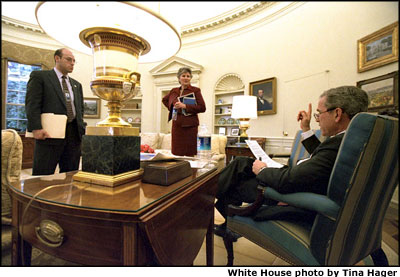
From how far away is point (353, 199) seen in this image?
597 millimetres

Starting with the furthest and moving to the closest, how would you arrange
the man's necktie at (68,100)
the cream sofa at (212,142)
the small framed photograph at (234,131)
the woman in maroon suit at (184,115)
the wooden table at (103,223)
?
the small framed photograph at (234,131)
the cream sofa at (212,142)
the woman in maroon suit at (184,115)
the man's necktie at (68,100)
the wooden table at (103,223)

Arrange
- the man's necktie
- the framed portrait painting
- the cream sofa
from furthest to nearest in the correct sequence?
1. the cream sofa
2. the framed portrait painting
3. the man's necktie

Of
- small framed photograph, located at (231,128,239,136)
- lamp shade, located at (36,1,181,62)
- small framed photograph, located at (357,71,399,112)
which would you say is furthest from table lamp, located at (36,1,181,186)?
small framed photograph, located at (231,128,239,136)

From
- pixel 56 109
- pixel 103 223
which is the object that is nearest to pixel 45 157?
pixel 56 109

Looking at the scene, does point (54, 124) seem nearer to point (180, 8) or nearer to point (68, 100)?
point (68, 100)

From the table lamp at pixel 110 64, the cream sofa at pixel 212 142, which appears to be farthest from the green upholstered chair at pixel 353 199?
the cream sofa at pixel 212 142

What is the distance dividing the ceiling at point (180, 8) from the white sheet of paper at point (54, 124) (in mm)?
370

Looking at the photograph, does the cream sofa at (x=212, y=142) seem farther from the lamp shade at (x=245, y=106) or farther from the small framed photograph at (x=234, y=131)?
the lamp shade at (x=245, y=106)

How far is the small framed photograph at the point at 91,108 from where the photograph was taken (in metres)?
0.89

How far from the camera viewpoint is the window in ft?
2.44

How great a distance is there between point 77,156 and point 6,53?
0.49 meters

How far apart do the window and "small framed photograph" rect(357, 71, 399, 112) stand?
1593mm

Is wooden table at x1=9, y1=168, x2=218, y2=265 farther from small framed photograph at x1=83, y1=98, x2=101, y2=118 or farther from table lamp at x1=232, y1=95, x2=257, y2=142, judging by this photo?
table lamp at x1=232, y1=95, x2=257, y2=142
